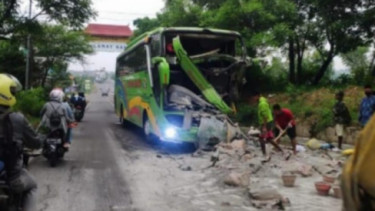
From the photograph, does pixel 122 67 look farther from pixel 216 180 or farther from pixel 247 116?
→ pixel 216 180

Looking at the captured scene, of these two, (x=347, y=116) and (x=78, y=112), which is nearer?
(x=347, y=116)

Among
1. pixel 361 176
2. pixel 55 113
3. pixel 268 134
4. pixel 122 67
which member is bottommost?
pixel 268 134

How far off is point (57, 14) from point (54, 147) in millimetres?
10232

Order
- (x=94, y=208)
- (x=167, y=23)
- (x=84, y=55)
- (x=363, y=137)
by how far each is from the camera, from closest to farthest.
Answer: (x=363, y=137) → (x=94, y=208) → (x=167, y=23) → (x=84, y=55)

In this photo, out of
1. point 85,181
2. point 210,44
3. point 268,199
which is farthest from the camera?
point 210,44

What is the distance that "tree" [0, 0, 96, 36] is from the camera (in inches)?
728

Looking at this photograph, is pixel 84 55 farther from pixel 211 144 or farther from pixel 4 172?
pixel 4 172

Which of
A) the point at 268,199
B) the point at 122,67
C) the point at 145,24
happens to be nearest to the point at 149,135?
the point at 122,67

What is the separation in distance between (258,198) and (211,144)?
5352 millimetres

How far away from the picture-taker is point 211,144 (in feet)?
41.9

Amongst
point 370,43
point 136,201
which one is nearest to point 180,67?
point 136,201

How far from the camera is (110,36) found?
72.8 metres

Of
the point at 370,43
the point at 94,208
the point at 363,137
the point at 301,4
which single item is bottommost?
the point at 94,208

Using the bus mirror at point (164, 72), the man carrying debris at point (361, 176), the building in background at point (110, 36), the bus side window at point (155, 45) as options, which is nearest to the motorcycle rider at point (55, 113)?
the bus mirror at point (164, 72)
